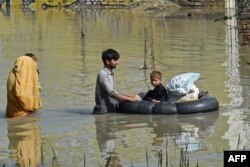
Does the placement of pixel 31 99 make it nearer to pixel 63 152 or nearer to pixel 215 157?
pixel 63 152

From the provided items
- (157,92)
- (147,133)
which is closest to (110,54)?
(157,92)

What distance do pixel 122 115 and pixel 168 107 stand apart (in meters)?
0.76

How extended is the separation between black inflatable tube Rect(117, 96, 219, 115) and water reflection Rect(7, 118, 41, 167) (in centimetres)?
154

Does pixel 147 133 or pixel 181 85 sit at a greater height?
pixel 181 85

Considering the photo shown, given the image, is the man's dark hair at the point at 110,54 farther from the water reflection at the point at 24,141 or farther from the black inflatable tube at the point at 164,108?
the water reflection at the point at 24,141

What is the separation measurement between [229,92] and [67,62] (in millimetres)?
8208

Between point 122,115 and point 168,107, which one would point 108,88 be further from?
point 168,107

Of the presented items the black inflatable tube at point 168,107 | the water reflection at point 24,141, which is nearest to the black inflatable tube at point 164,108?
the black inflatable tube at point 168,107

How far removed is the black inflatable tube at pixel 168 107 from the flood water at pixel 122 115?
4.2 inches

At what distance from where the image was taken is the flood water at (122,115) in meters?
9.25

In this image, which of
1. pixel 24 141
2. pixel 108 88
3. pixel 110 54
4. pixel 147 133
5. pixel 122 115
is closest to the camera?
pixel 24 141

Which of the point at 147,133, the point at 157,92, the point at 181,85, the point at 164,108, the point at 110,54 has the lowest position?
the point at 147,133

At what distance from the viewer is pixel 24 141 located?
10406 mm

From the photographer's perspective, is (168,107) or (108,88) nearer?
(108,88)
